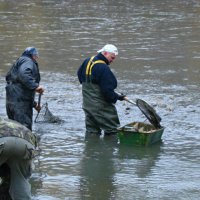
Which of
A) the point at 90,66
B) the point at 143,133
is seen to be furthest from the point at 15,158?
the point at 90,66

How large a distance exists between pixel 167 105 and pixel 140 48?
6.73 meters

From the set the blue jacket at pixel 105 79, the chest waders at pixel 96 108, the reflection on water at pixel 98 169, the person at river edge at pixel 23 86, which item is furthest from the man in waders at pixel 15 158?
the chest waders at pixel 96 108

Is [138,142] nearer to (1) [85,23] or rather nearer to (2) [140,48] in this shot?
(2) [140,48]

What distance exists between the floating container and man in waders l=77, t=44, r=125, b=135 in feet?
1.27

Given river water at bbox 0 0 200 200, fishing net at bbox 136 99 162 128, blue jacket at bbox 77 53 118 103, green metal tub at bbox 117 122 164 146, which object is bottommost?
river water at bbox 0 0 200 200

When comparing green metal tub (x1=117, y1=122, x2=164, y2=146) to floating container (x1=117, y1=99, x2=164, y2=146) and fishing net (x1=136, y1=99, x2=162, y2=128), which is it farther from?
fishing net (x1=136, y1=99, x2=162, y2=128)

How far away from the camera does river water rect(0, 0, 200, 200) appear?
891 cm

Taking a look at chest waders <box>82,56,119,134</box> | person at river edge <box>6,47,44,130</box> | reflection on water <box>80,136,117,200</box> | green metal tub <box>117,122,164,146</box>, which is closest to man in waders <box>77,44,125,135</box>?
chest waders <box>82,56,119,134</box>

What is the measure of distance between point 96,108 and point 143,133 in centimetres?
104

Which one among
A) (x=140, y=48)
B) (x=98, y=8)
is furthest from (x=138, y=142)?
(x=98, y=8)

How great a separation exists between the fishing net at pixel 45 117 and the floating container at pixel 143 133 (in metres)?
1.69

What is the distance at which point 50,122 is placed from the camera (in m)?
12.2

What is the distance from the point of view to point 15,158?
6.99 metres

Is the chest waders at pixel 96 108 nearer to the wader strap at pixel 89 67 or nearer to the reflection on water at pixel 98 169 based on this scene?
the wader strap at pixel 89 67
